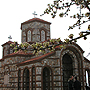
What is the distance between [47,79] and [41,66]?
193 centimetres

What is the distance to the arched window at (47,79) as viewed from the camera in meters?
16.4

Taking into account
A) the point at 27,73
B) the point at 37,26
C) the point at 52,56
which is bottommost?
the point at 27,73

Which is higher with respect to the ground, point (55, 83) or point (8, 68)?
point (8, 68)

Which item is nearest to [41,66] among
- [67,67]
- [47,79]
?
[47,79]

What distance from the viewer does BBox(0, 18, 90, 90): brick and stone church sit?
635 inches

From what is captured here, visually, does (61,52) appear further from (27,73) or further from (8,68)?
(8,68)

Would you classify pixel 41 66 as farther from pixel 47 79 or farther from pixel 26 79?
pixel 26 79

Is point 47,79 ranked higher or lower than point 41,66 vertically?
lower

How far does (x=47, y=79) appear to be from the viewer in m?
17.2

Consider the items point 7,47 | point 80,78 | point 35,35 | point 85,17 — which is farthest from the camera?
point 7,47

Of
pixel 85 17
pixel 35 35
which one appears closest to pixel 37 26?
pixel 35 35

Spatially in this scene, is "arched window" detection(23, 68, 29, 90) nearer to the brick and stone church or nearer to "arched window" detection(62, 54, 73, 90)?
the brick and stone church

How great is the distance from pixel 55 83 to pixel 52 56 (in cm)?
248

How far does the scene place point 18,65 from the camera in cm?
1852
